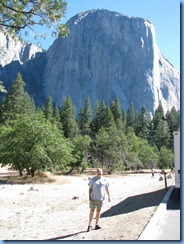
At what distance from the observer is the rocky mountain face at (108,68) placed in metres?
126

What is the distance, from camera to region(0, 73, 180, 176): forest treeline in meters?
25.2

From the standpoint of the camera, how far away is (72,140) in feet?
157

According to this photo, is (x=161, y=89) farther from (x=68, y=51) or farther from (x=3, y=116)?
(x=3, y=116)

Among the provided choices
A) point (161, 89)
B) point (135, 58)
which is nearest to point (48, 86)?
point (135, 58)

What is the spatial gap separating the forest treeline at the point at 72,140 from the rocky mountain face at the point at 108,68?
44.0m

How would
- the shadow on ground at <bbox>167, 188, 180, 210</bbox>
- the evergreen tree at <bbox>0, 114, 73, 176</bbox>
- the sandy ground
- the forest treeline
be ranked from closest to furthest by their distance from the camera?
the sandy ground
the shadow on ground at <bbox>167, 188, 180, 210</bbox>
the evergreen tree at <bbox>0, 114, 73, 176</bbox>
the forest treeline

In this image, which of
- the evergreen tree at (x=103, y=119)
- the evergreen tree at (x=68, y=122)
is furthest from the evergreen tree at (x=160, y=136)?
the evergreen tree at (x=68, y=122)

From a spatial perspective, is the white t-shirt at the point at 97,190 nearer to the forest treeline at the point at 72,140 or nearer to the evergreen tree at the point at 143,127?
the forest treeline at the point at 72,140

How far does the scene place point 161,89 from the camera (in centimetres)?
13188

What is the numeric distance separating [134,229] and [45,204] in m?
7.41

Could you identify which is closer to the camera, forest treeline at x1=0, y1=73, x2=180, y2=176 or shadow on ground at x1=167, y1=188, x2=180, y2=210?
shadow on ground at x1=167, y1=188, x2=180, y2=210

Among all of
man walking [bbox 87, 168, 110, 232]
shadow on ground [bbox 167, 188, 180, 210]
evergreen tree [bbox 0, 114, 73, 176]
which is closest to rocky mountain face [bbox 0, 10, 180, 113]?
evergreen tree [bbox 0, 114, 73, 176]

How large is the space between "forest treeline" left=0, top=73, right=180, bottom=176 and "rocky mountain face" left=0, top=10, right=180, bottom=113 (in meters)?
44.0

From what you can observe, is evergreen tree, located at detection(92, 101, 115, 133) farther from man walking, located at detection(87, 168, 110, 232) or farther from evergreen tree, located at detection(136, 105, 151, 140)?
man walking, located at detection(87, 168, 110, 232)
